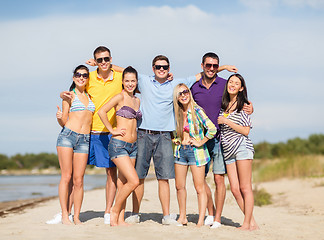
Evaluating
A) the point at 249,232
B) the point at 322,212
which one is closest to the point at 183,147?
the point at 249,232

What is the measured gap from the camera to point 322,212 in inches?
370

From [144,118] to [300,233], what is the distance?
10.2 ft

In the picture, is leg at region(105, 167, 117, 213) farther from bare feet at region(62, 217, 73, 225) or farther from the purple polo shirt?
the purple polo shirt

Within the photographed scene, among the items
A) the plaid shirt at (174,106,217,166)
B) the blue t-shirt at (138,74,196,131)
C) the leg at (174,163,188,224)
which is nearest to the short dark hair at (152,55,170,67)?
the blue t-shirt at (138,74,196,131)

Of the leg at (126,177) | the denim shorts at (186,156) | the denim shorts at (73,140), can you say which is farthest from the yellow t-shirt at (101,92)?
the denim shorts at (186,156)

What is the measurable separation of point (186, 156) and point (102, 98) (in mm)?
1608

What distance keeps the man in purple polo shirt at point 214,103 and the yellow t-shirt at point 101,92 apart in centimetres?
126

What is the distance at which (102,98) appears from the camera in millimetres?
6379

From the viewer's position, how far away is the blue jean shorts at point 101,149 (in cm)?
636

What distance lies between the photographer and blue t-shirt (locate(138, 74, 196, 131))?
20.1ft

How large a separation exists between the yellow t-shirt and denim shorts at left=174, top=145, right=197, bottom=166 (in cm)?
114

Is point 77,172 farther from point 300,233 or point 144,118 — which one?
point 300,233

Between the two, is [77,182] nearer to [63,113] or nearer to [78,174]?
[78,174]

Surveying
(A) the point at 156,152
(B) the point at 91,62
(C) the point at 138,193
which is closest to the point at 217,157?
(A) the point at 156,152
